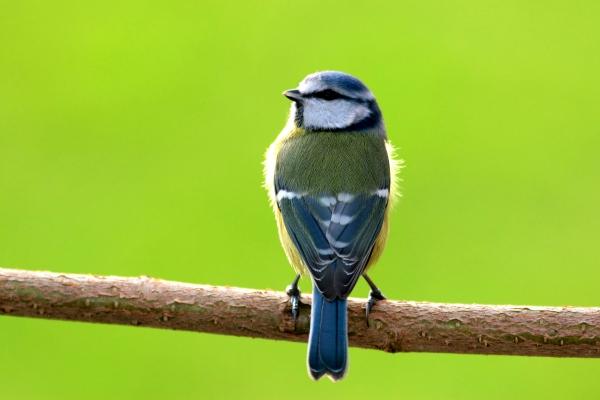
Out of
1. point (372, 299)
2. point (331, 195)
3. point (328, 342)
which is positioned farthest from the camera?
point (331, 195)

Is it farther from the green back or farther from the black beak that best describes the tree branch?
the black beak

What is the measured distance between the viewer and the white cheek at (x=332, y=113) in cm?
194

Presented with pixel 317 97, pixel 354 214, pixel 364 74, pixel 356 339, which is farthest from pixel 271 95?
pixel 356 339

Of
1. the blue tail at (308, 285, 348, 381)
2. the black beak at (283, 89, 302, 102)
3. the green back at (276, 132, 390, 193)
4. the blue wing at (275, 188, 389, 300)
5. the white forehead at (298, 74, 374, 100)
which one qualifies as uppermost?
the white forehead at (298, 74, 374, 100)

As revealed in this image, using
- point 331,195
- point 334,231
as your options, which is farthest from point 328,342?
point 331,195

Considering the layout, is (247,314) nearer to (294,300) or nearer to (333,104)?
(294,300)

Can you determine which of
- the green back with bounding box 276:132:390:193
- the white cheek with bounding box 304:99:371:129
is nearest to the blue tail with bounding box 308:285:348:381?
the green back with bounding box 276:132:390:193

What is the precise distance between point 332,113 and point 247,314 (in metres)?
0.58

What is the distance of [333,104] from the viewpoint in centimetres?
194

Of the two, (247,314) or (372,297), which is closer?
(247,314)

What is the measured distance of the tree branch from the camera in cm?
153

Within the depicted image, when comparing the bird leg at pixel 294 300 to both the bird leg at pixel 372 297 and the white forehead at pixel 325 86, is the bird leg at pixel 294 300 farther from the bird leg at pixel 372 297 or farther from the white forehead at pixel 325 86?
the white forehead at pixel 325 86

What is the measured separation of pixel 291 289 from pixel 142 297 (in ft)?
0.88

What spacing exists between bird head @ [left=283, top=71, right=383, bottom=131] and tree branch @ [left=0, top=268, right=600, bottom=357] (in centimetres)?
52
